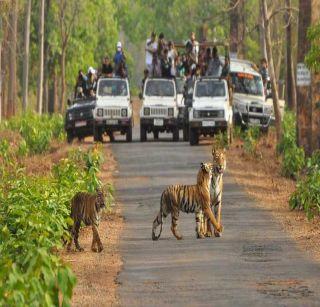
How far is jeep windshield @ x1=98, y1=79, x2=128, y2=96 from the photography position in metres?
47.0

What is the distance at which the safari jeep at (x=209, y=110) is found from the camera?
1737 inches

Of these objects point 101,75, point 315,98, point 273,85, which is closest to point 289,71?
point 101,75

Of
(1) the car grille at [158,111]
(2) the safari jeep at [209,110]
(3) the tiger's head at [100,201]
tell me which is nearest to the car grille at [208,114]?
(2) the safari jeep at [209,110]

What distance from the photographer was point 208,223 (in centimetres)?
2183

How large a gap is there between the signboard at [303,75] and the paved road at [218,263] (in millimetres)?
4090

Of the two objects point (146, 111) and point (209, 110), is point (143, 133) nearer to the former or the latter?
point (146, 111)

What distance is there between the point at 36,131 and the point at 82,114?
2.26 m

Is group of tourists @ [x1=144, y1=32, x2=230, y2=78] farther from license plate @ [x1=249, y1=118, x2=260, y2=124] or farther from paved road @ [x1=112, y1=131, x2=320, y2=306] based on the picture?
paved road @ [x1=112, y1=131, x2=320, y2=306]

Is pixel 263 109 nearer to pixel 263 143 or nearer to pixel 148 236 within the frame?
pixel 263 143

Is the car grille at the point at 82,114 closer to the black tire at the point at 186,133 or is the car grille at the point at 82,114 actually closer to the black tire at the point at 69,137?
the black tire at the point at 69,137

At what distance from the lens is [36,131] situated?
44.9 metres

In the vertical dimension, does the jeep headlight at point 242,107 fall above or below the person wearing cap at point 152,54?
below

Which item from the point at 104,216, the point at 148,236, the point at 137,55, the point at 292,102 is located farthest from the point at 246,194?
the point at 137,55

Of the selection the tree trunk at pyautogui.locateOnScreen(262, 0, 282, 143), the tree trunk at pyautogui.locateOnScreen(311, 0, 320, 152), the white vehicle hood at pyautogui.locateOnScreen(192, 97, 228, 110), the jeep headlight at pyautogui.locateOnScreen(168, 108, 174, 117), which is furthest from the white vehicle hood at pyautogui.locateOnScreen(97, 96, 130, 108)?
the tree trunk at pyautogui.locateOnScreen(311, 0, 320, 152)
